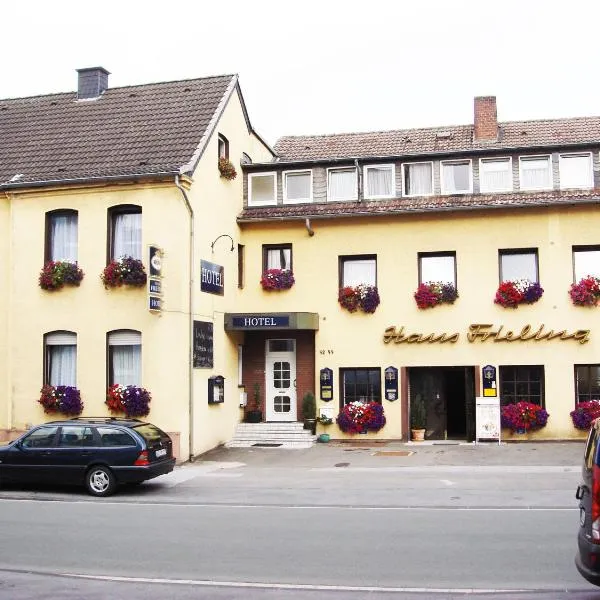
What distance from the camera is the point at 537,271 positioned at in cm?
2383

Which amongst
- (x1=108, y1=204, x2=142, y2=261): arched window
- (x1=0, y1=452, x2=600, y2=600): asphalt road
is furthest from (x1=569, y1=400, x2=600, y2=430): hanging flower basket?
(x1=108, y1=204, x2=142, y2=261): arched window

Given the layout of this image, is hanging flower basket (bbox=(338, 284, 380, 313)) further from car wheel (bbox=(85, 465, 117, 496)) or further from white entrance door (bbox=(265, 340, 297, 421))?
car wheel (bbox=(85, 465, 117, 496))

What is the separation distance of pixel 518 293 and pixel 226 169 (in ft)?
30.1

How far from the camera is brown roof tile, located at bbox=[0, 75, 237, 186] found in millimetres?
22422

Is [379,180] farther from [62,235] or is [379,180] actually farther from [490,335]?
[62,235]

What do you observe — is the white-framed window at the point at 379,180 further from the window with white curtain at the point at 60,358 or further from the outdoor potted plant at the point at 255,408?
the window with white curtain at the point at 60,358

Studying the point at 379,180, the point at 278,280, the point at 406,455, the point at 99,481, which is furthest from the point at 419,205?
the point at 99,481

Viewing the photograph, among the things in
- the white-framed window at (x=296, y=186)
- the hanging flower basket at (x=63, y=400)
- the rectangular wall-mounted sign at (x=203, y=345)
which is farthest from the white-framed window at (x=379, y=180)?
the hanging flower basket at (x=63, y=400)

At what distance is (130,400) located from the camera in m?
21.0

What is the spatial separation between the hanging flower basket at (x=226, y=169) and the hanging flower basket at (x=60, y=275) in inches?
202

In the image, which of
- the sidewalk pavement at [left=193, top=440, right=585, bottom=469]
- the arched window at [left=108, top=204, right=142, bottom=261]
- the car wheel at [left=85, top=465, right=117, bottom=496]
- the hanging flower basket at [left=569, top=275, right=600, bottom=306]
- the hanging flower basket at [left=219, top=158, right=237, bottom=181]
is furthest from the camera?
the hanging flower basket at [left=219, top=158, right=237, bottom=181]

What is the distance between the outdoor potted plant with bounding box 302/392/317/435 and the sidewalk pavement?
0.75 meters

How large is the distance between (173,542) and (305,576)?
8.90 ft

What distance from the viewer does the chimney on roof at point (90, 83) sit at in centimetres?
2723
